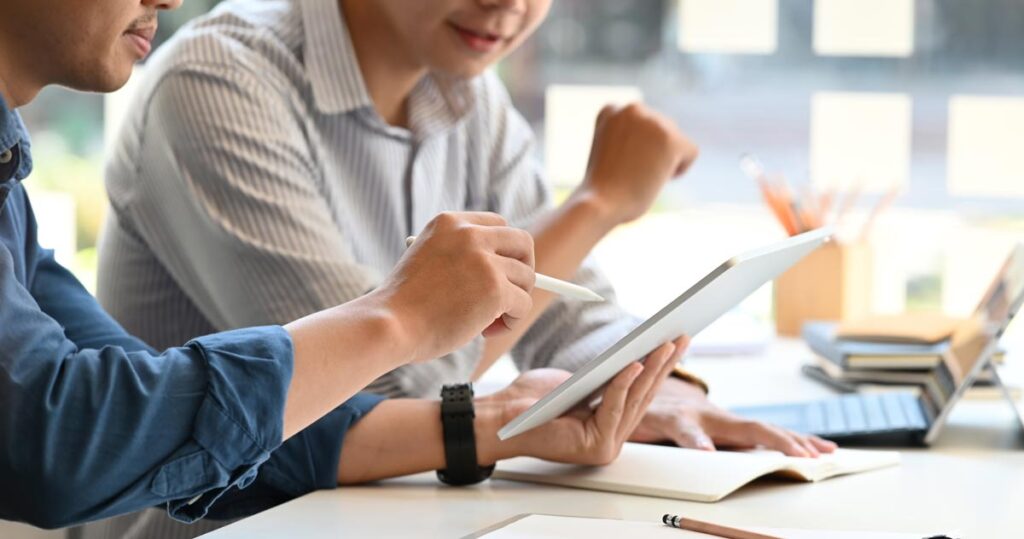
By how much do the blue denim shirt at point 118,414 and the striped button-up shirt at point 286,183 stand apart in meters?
0.50

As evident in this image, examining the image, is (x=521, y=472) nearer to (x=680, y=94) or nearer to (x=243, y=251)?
(x=243, y=251)

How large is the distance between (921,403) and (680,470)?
0.51 meters

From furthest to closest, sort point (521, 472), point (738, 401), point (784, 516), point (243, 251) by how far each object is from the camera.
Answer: point (738, 401), point (243, 251), point (521, 472), point (784, 516)

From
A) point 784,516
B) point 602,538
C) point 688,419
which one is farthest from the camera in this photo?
point 688,419

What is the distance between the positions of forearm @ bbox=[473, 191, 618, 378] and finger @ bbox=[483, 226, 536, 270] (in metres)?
0.48

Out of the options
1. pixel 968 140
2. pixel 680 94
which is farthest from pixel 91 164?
pixel 968 140

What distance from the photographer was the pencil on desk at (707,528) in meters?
0.95

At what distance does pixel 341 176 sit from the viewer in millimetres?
1692

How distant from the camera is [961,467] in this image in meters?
1.34

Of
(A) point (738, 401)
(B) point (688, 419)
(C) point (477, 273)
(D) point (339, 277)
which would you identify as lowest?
(A) point (738, 401)

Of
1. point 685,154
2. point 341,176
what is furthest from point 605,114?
point 341,176

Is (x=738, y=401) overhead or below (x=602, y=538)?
below

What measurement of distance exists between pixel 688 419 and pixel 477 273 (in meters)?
0.44

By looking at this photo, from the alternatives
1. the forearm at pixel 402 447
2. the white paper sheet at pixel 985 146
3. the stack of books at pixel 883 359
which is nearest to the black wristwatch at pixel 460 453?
the forearm at pixel 402 447
